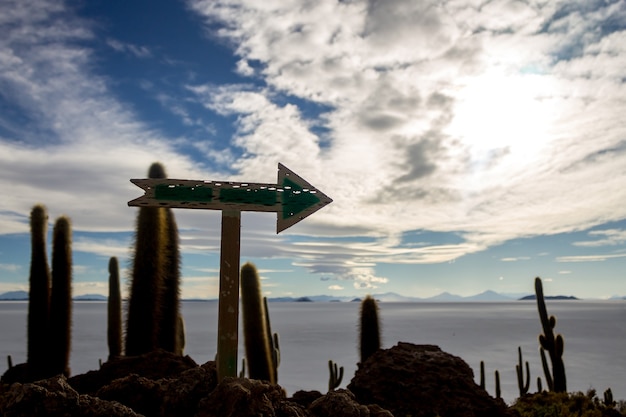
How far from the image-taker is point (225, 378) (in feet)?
14.4

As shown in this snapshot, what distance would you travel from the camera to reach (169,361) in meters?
6.91

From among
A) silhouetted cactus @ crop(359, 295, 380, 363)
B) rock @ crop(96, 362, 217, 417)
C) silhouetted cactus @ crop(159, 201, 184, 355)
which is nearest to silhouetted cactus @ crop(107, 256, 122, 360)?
silhouetted cactus @ crop(159, 201, 184, 355)

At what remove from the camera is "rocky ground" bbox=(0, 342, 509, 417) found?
3.99m

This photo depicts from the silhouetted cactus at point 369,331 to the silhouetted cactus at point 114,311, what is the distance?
730 centimetres

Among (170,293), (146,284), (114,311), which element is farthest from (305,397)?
(114,311)

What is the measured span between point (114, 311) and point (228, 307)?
1059 cm

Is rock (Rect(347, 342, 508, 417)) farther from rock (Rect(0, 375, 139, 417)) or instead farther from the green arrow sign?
rock (Rect(0, 375, 139, 417))

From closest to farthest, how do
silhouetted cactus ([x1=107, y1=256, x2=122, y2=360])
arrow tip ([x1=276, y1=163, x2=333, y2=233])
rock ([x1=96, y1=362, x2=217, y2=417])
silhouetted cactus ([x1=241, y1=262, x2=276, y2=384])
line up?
rock ([x1=96, y1=362, x2=217, y2=417]) → arrow tip ([x1=276, y1=163, x2=333, y2=233]) → silhouetted cactus ([x1=241, y1=262, x2=276, y2=384]) → silhouetted cactus ([x1=107, y1=256, x2=122, y2=360])

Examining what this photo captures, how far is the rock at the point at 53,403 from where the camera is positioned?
3826mm

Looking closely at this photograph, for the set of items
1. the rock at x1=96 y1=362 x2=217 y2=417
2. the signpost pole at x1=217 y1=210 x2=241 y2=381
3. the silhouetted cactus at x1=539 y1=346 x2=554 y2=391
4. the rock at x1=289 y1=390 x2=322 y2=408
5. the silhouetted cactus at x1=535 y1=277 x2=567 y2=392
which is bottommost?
the silhouetted cactus at x1=539 y1=346 x2=554 y2=391

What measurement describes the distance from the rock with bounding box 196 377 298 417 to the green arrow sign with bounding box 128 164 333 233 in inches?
60.3

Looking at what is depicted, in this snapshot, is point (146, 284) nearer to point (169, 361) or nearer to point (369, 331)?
point (169, 361)

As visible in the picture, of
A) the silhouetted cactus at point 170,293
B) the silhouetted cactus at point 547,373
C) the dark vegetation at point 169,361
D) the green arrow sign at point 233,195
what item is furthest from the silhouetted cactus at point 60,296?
the silhouetted cactus at point 547,373

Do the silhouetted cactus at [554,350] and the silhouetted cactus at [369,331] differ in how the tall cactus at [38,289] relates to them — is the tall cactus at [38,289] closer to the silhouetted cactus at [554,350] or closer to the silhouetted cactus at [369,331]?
the silhouetted cactus at [369,331]
